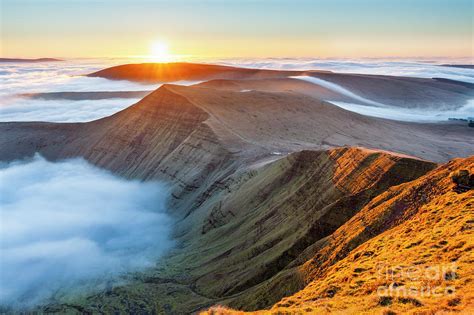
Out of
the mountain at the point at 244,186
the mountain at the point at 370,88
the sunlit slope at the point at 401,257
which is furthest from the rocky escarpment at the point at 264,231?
the mountain at the point at 370,88

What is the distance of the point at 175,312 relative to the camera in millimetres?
30562

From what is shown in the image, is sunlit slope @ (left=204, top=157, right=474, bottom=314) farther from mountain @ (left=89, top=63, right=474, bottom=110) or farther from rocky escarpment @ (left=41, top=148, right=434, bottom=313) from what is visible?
mountain @ (left=89, top=63, right=474, bottom=110)

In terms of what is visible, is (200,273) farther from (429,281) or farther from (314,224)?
(429,281)

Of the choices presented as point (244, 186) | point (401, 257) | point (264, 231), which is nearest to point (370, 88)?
point (244, 186)

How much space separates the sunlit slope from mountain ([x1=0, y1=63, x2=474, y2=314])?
0.26 meters

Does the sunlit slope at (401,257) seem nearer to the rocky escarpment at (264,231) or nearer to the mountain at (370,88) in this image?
the rocky escarpment at (264,231)

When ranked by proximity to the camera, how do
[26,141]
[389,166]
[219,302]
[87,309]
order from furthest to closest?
[26,141]
[87,309]
[389,166]
[219,302]

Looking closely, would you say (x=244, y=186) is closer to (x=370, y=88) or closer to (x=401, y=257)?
(x=401, y=257)

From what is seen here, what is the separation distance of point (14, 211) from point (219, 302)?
47.8 metres

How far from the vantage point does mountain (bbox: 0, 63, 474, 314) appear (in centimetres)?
2741

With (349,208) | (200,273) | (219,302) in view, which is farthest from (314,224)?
(200,273)

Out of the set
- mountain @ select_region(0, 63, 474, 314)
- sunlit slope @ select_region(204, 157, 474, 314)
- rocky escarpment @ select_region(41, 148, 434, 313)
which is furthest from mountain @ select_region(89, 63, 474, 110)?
sunlit slope @ select_region(204, 157, 474, 314)

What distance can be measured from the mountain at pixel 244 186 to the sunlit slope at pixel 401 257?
26 centimetres

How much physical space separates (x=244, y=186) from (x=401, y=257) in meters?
26.2
